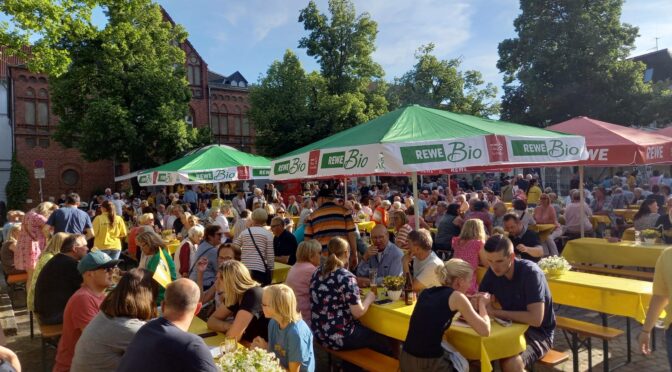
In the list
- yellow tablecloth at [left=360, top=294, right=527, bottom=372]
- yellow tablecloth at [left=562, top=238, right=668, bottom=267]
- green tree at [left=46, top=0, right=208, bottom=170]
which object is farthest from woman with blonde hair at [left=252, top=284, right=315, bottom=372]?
green tree at [left=46, top=0, right=208, bottom=170]

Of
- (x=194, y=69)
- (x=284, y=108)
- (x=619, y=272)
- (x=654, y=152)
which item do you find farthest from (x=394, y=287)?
(x=194, y=69)

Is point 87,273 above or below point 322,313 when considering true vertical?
above

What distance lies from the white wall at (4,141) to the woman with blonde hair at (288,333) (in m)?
34.7

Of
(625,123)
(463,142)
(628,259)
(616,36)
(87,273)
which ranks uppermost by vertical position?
(616,36)

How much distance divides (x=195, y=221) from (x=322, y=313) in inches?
203

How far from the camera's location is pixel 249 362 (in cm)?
278

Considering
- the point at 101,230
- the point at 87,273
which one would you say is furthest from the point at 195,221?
the point at 87,273

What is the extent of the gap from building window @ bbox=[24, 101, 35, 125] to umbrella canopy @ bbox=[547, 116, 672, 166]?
32994 millimetres

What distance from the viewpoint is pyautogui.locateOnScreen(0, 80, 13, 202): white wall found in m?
31.6

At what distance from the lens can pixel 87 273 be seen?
161 inches

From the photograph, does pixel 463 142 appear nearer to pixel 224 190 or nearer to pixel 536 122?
pixel 224 190

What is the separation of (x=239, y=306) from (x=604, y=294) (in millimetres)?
Answer: 3726

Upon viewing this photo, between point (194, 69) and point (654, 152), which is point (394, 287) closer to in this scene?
point (654, 152)

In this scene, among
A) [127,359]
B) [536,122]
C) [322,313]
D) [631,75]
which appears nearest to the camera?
[127,359]
